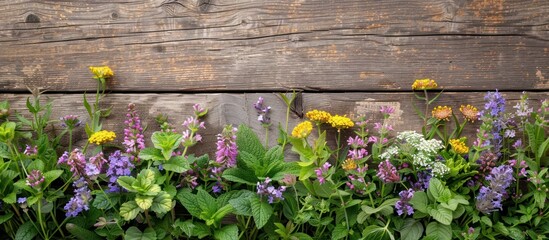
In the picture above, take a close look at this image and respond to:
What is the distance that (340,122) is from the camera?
1991mm

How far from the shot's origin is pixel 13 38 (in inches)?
89.6

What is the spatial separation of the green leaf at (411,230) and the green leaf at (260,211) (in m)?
0.50

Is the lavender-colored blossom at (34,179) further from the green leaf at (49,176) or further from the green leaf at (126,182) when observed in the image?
the green leaf at (126,182)

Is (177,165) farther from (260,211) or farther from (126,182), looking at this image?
(260,211)

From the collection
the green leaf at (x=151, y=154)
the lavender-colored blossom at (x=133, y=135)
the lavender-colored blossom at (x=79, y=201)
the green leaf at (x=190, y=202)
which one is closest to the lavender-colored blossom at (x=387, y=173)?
the green leaf at (x=190, y=202)

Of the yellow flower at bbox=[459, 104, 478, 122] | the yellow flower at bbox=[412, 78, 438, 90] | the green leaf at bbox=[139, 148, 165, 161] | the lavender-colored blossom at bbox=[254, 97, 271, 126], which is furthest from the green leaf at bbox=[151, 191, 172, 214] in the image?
the yellow flower at bbox=[459, 104, 478, 122]

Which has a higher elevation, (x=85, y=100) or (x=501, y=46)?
(x=501, y=46)

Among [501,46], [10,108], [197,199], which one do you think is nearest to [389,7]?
[501,46]

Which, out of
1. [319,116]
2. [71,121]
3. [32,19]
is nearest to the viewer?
[319,116]

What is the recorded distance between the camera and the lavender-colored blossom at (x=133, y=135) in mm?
2027

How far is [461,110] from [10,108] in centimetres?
191

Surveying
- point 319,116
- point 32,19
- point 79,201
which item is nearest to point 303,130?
point 319,116

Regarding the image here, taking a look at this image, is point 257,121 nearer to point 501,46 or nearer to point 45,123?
point 45,123

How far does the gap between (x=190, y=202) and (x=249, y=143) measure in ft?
1.03
